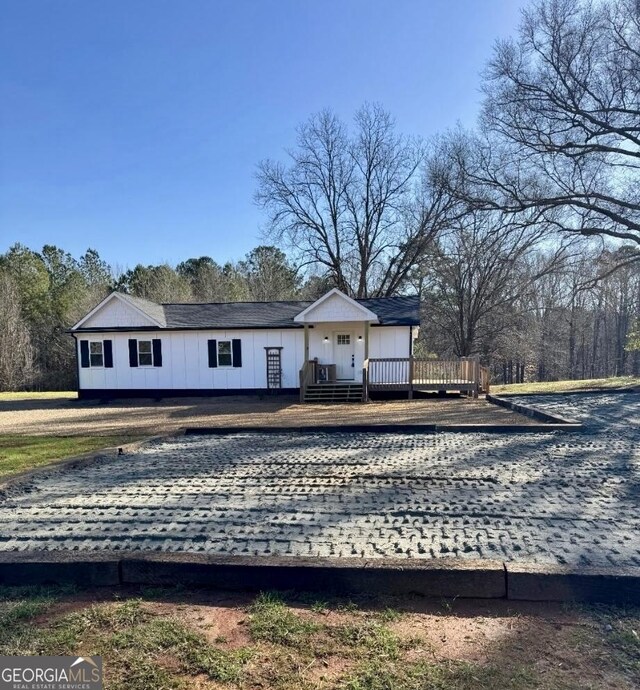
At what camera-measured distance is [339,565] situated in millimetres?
2885

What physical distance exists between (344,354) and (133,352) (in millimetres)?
9222

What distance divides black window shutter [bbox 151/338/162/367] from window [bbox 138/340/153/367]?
24 cm

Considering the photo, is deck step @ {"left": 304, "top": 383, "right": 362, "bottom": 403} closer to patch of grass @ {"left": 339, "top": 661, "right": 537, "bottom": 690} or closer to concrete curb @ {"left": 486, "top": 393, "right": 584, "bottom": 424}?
concrete curb @ {"left": 486, "top": 393, "right": 584, "bottom": 424}

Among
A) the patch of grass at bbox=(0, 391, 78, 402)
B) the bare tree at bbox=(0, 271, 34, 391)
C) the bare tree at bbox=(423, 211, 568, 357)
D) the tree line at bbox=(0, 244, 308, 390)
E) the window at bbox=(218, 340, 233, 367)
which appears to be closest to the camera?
the window at bbox=(218, 340, 233, 367)

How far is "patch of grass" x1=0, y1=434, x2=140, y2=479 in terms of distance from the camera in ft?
22.0

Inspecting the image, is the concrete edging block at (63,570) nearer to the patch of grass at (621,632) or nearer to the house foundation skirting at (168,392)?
the patch of grass at (621,632)

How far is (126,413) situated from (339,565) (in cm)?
1322

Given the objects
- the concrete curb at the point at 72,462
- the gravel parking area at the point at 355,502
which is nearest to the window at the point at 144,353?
the concrete curb at the point at 72,462

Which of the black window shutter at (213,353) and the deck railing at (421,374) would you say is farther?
the black window shutter at (213,353)

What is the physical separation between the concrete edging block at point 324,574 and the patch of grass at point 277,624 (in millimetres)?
187

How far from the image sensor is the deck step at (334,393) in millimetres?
15976

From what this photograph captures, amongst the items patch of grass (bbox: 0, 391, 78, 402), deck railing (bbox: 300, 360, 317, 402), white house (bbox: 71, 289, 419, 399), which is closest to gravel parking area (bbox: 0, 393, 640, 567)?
deck railing (bbox: 300, 360, 317, 402)

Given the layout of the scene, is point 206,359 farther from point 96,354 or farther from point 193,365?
point 96,354

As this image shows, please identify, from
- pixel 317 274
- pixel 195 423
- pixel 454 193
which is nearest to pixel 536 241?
pixel 454 193
